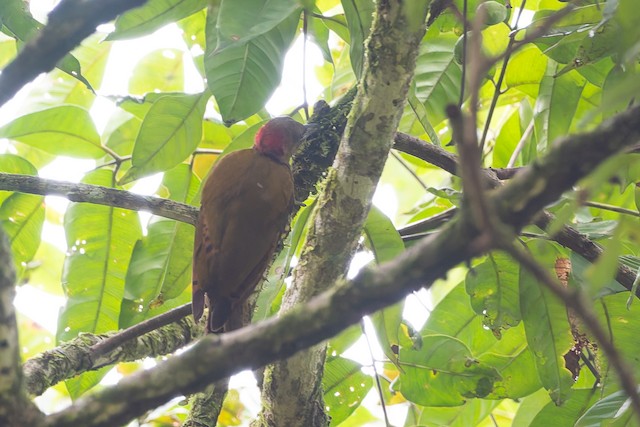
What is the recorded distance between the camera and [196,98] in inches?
110

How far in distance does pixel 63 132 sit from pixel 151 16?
0.74 metres

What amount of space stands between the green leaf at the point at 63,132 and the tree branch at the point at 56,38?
6.04 feet

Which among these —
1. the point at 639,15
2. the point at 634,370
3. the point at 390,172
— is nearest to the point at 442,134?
the point at 390,172

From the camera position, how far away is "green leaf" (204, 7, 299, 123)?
242cm

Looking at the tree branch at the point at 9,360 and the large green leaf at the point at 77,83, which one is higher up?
the large green leaf at the point at 77,83

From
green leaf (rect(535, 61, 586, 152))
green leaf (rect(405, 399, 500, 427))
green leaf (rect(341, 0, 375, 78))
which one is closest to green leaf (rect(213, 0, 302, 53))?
green leaf (rect(341, 0, 375, 78))

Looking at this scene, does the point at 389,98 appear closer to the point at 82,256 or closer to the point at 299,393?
the point at 299,393

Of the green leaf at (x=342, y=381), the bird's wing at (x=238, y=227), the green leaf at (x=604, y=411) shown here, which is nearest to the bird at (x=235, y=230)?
the bird's wing at (x=238, y=227)

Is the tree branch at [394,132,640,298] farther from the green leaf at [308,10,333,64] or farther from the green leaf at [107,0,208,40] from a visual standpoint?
the green leaf at [107,0,208,40]

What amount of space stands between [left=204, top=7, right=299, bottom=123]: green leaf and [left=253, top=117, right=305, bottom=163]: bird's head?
424mm

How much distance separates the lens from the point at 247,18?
1.99 metres

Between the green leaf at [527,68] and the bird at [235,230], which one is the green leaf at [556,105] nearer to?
the green leaf at [527,68]

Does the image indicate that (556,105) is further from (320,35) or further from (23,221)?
(23,221)

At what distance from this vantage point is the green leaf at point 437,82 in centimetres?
278
